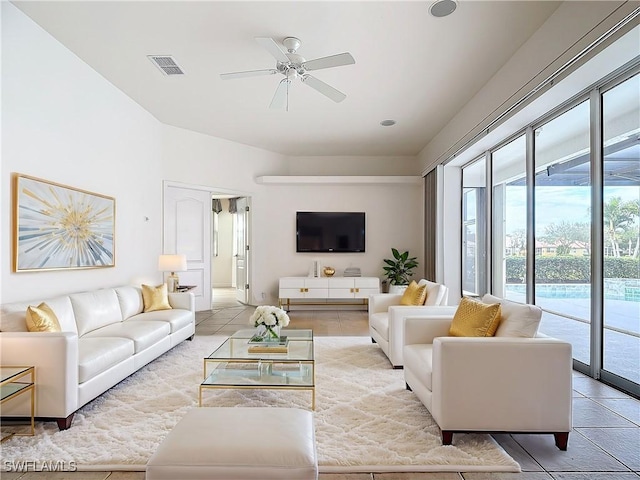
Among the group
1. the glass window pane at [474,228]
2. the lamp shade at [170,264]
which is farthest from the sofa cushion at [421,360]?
the lamp shade at [170,264]

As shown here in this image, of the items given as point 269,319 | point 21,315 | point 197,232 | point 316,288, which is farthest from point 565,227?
point 197,232

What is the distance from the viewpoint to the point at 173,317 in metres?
4.18

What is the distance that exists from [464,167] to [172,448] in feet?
19.4

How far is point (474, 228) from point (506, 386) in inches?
155

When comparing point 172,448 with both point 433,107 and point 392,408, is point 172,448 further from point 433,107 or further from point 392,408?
point 433,107

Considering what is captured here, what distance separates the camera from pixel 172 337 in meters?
4.06

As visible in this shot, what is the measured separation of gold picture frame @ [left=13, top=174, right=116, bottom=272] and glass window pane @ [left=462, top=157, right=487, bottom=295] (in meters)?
4.78

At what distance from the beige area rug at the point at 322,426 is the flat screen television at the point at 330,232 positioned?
157 inches

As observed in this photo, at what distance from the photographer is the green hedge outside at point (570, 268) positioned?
3.05 metres

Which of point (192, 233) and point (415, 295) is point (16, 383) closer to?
point (415, 295)

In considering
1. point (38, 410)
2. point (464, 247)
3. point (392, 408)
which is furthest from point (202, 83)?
point (464, 247)

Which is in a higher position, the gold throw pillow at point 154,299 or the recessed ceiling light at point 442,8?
the recessed ceiling light at point 442,8

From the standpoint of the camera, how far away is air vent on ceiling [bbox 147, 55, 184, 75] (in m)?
3.79

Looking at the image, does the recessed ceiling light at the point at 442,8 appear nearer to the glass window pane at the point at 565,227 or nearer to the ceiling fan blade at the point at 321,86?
the ceiling fan blade at the point at 321,86
